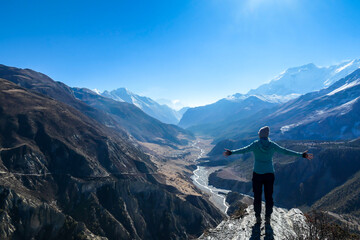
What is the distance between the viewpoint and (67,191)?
49781 mm

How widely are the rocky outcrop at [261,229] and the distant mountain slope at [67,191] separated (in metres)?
35.7

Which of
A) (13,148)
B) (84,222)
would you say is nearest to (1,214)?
(84,222)

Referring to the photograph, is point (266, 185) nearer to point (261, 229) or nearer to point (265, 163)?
point (265, 163)

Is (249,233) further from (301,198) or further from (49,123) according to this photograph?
(301,198)

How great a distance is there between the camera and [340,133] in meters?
198

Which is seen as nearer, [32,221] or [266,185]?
[266,185]

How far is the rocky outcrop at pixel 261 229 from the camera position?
937 centimetres

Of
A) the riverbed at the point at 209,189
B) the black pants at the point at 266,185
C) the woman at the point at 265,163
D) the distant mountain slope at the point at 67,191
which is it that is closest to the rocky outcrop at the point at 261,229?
the black pants at the point at 266,185

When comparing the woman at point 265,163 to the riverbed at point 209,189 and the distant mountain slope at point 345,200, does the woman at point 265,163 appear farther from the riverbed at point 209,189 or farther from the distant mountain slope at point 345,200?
the riverbed at point 209,189

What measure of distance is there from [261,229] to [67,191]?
49.1 meters

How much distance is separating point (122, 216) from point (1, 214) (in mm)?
22024

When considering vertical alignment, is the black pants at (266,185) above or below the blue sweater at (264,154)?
below

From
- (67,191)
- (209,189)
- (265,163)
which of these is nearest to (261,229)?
(265,163)

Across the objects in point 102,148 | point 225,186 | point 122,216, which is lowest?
point 225,186
